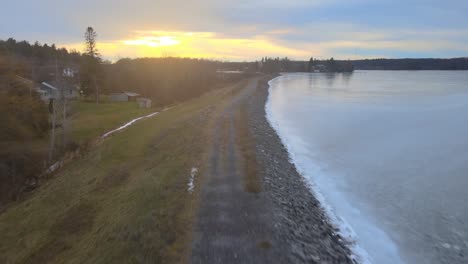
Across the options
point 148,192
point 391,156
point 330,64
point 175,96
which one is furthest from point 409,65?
point 148,192

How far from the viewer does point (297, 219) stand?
10539 mm

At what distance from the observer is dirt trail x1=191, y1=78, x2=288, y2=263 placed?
8.09 m

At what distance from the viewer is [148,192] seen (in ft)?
40.3

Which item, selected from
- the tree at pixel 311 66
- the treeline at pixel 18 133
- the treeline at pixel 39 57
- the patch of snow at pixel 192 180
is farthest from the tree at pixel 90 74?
the tree at pixel 311 66

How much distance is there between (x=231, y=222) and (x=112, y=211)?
4619 mm

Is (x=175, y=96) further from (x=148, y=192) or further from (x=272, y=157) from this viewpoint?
(x=148, y=192)

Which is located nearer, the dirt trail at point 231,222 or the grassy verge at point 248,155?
the dirt trail at point 231,222

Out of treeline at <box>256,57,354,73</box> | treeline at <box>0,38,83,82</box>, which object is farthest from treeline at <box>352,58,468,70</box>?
treeline at <box>0,38,83,82</box>

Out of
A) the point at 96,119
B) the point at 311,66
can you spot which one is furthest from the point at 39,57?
the point at 311,66

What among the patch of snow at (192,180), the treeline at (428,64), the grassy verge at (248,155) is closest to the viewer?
the patch of snow at (192,180)

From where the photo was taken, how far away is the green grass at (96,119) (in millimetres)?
29027

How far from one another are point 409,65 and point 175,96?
6623 inches

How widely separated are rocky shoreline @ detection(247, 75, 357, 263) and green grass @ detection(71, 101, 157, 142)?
18.5m

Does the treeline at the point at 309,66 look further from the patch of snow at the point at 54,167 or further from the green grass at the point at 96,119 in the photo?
the patch of snow at the point at 54,167
